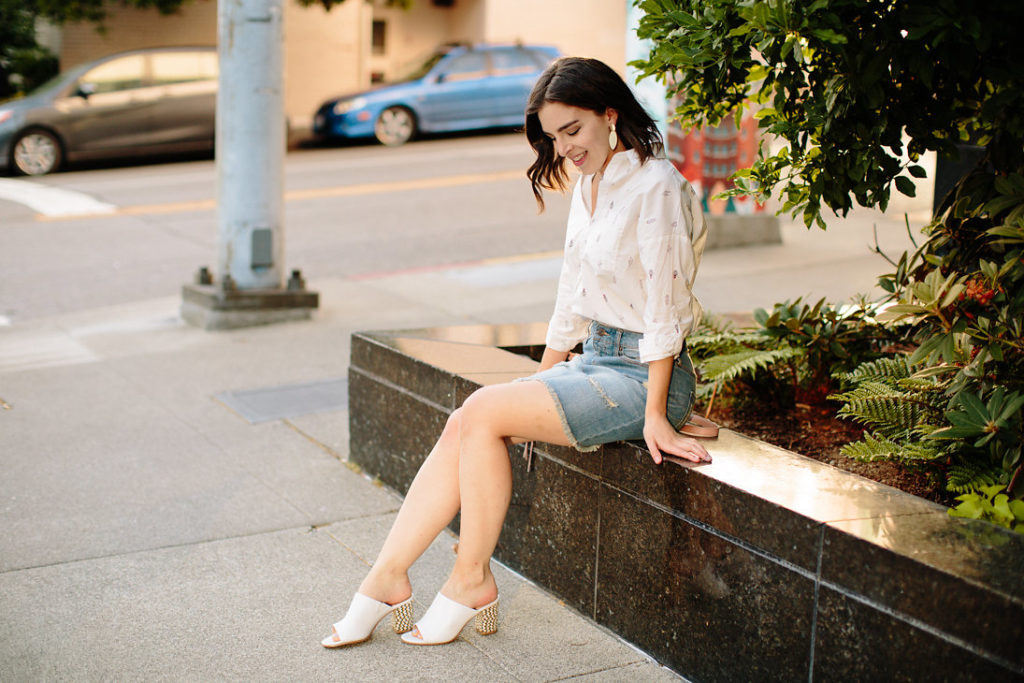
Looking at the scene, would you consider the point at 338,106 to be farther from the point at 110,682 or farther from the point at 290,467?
the point at 110,682

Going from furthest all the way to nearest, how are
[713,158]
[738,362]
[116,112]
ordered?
[116,112], [713,158], [738,362]

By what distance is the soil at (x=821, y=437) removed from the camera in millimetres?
3787

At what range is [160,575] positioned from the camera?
408 centimetres

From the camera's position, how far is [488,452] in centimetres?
350

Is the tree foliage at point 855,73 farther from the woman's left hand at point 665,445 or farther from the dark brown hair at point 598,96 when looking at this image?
the woman's left hand at point 665,445

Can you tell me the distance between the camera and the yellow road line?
12.7 meters

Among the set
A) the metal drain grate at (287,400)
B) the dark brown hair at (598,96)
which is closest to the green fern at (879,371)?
the dark brown hair at (598,96)

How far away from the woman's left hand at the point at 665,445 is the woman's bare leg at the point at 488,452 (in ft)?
0.86

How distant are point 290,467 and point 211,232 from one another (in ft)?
22.4

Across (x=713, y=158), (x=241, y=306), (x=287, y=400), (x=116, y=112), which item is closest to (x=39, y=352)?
(x=241, y=306)

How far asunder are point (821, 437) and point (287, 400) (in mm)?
3052

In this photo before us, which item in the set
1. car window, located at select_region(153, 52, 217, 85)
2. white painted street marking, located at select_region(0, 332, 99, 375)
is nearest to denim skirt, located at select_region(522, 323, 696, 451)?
white painted street marking, located at select_region(0, 332, 99, 375)

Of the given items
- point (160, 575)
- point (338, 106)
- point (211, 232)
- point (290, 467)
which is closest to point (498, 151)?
point (338, 106)

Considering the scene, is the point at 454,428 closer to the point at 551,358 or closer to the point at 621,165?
the point at 551,358
